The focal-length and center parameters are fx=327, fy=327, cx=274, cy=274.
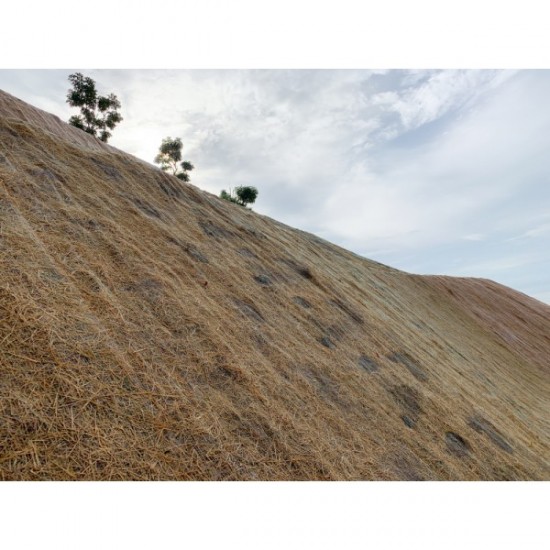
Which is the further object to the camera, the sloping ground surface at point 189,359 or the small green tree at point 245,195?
the small green tree at point 245,195

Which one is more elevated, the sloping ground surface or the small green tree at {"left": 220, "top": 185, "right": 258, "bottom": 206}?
the small green tree at {"left": 220, "top": 185, "right": 258, "bottom": 206}

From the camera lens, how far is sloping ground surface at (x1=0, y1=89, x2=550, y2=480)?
2.67 meters

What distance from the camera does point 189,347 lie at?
13.0 ft

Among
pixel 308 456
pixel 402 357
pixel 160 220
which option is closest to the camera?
pixel 308 456

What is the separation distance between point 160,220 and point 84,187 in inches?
57.8

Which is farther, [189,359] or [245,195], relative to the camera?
[245,195]

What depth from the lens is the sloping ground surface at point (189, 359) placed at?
2666 millimetres

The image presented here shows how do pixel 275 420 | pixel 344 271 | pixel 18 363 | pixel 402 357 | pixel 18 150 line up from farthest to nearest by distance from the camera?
1. pixel 344 271
2. pixel 402 357
3. pixel 18 150
4. pixel 275 420
5. pixel 18 363

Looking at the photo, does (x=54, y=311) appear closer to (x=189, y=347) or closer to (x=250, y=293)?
(x=189, y=347)

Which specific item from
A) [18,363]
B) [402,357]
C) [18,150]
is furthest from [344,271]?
[18,363]

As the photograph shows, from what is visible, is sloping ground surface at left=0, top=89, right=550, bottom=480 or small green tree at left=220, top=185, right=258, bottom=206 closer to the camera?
sloping ground surface at left=0, top=89, right=550, bottom=480

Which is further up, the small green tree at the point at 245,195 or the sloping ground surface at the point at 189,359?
the small green tree at the point at 245,195

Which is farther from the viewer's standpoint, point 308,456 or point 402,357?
point 402,357

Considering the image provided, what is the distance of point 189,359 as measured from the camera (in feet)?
12.5
